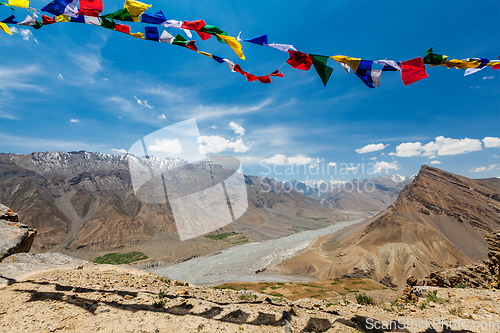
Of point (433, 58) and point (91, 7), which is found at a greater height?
point (91, 7)

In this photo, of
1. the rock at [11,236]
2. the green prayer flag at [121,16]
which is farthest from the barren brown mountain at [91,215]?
the green prayer flag at [121,16]

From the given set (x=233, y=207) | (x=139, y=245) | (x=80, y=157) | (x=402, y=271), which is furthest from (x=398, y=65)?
(x=80, y=157)

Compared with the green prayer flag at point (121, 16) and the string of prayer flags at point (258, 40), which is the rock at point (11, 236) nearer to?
the green prayer flag at point (121, 16)

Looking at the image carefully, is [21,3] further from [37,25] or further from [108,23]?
[108,23]

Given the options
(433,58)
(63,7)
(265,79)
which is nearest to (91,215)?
(63,7)

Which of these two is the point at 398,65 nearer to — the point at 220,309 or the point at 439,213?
the point at 220,309

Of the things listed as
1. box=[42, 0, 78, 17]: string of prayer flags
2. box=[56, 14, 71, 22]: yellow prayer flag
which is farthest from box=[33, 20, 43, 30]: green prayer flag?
box=[42, 0, 78, 17]: string of prayer flags

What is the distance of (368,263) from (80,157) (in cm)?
22050

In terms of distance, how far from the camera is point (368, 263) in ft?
152

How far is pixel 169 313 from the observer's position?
4391 millimetres

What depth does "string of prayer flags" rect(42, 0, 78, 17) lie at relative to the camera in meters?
5.07

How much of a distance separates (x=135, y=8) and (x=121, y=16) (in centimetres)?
45

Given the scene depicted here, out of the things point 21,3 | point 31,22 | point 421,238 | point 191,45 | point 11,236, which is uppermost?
point 31,22

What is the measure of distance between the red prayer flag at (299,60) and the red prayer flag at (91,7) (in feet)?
16.7
